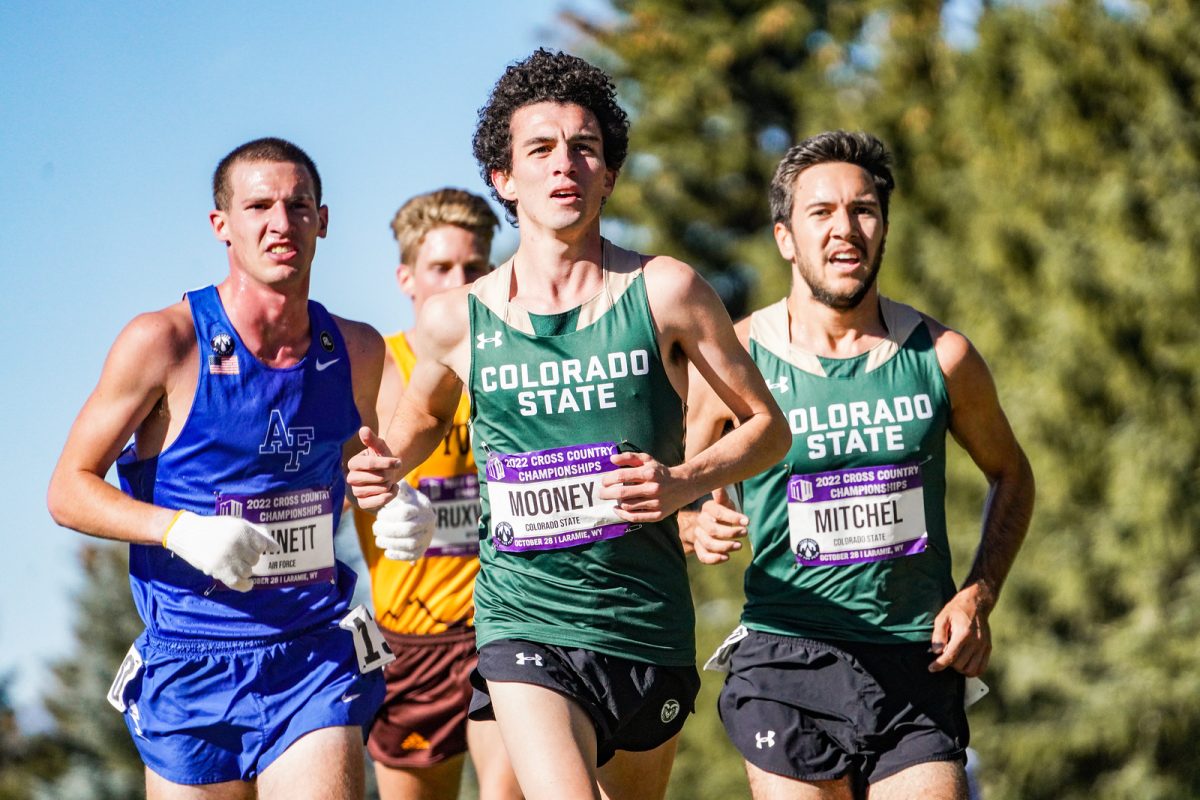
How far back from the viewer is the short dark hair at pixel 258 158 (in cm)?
556

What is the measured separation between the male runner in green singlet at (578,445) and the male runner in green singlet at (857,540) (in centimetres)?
44

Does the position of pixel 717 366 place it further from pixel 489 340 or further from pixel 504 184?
pixel 504 184

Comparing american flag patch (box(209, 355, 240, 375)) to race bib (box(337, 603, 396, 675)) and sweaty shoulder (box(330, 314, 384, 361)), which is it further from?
race bib (box(337, 603, 396, 675))

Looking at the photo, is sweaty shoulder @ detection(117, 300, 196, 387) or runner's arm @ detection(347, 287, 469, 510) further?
sweaty shoulder @ detection(117, 300, 196, 387)

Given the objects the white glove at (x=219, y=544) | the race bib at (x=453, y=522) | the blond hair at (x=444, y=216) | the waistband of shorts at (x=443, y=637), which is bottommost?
the waistband of shorts at (x=443, y=637)

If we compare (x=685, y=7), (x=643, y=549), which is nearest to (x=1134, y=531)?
(x=685, y=7)

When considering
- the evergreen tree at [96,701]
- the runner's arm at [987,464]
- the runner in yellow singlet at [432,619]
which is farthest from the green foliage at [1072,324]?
the runner's arm at [987,464]

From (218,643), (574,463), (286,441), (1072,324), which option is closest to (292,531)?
(286,441)

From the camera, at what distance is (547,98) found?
5.12m

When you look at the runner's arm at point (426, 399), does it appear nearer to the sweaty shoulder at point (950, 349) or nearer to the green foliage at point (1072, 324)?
the sweaty shoulder at point (950, 349)

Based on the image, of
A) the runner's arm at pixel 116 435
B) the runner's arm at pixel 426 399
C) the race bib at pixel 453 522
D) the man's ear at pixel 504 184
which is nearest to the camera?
the runner's arm at pixel 426 399

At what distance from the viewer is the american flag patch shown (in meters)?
5.28

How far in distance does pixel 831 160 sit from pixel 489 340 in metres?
1.76

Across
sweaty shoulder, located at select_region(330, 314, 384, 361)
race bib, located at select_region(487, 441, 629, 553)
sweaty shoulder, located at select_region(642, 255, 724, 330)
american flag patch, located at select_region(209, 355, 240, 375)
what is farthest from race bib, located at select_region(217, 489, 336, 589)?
sweaty shoulder, located at select_region(642, 255, 724, 330)
